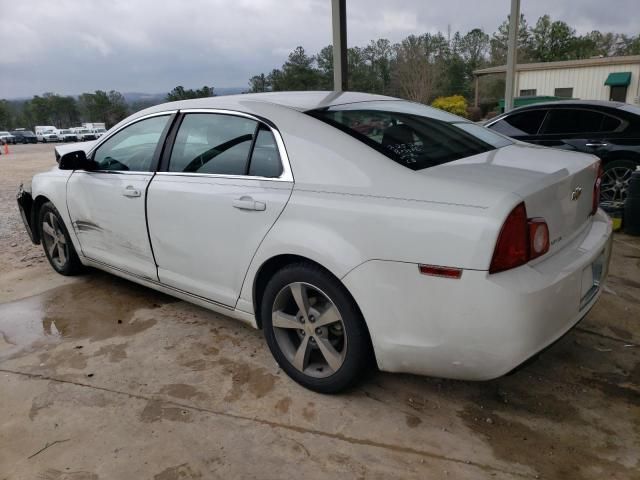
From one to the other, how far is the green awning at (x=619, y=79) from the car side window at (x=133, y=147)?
25309 millimetres

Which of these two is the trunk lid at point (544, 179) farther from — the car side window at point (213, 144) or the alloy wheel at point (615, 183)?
the alloy wheel at point (615, 183)

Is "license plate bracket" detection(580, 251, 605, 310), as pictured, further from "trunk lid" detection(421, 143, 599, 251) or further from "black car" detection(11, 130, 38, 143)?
"black car" detection(11, 130, 38, 143)

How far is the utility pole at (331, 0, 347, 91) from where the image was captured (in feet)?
23.6

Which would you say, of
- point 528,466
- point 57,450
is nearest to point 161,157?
point 57,450

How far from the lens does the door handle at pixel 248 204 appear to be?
255 centimetres

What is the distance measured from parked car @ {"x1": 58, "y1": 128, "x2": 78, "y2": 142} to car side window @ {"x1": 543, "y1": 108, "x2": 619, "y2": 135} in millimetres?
54788

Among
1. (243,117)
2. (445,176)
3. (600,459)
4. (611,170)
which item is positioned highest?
(243,117)

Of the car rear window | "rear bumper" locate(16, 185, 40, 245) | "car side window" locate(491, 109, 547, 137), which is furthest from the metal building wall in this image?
"rear bumper" locate(16, 185, 40, 245)

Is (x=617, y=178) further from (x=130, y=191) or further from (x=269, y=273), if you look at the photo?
(x=130, y=191)

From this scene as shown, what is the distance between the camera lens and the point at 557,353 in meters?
2.91

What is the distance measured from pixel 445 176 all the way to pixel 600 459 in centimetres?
134

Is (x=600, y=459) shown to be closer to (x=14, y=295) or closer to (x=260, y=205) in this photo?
(x=260, y=205)

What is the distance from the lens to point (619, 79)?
23000 millimetres

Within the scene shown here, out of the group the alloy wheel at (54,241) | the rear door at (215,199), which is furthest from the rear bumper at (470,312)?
the alloy wheel at (54,241)
